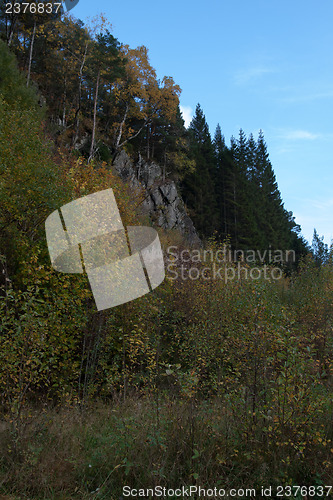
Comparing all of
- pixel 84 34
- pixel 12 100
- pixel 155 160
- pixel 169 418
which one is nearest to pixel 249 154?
pixel 155 160

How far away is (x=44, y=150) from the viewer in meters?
9.57

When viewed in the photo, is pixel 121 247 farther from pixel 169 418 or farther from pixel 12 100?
pixel 12 100

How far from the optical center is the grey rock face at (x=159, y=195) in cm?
2941
